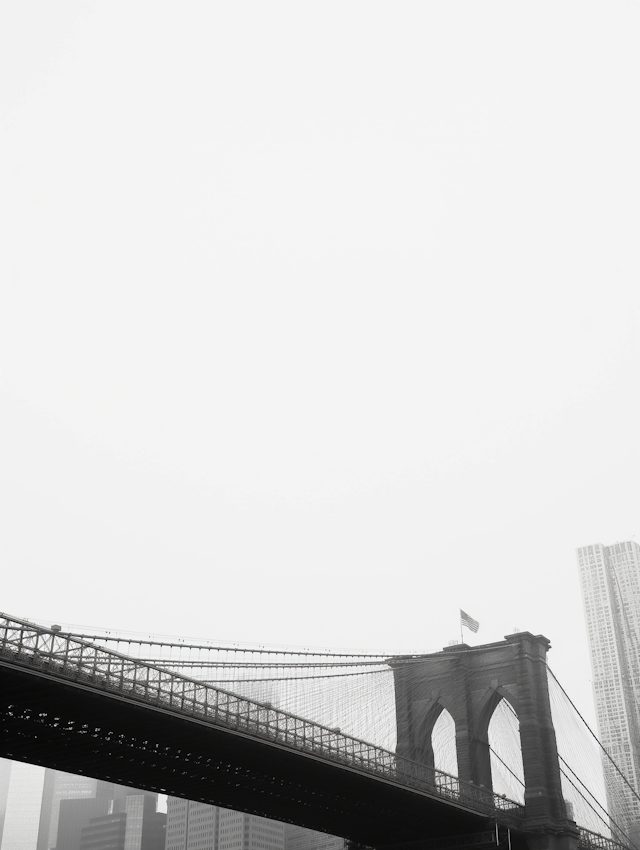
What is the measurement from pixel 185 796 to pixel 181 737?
1154 cm

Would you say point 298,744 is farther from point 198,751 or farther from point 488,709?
point 488,709

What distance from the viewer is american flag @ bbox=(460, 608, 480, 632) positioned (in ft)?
264

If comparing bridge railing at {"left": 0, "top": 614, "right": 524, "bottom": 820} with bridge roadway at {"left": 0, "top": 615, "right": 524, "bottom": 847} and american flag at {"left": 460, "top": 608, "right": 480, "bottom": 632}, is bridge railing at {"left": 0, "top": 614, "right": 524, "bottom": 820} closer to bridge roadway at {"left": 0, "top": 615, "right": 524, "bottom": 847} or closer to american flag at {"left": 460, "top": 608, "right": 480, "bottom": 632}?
bridge roadway at {"left": 0, "top": 615, "right": 524, "bottom": 847}

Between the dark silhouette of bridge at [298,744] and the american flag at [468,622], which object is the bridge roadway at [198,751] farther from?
the american flag at [468,622]

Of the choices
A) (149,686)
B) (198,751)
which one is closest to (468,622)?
(198,751)

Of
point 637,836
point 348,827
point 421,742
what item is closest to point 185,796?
point 348,827

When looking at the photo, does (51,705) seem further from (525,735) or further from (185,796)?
(525,735)

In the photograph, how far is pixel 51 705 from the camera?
45.9 meters

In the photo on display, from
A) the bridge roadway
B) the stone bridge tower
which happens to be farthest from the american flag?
the bridge roadway

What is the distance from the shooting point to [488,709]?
75.6 meters

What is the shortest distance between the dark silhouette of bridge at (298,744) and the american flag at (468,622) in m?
2.64

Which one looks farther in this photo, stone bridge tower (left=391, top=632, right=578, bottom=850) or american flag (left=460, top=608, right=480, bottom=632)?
american flag (left=460, top=608, right=480, bottom=632)

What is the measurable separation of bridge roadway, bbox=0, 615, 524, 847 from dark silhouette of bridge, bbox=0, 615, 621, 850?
0.09m

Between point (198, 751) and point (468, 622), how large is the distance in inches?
1264
